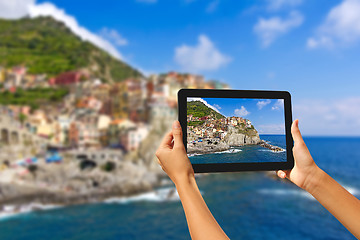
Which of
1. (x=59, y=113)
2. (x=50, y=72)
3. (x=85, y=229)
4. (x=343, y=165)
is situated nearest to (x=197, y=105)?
(x=85, y=229)

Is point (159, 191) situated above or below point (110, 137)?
below

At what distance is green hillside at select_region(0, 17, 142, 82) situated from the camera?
19147 millimetres

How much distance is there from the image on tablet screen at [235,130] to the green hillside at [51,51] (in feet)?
65.2

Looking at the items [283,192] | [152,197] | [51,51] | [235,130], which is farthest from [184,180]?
[51,51]

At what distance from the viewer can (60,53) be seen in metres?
19.8

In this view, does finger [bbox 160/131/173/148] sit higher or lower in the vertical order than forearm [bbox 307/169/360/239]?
higher

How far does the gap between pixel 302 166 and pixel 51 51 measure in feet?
71.1

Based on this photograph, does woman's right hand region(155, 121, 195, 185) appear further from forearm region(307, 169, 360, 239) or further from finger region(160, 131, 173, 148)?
forearm region(307, 169, 360, 239)

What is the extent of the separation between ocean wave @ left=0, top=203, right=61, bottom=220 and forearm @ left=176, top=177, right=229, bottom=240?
16.7 metres

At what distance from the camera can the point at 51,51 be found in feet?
65.2

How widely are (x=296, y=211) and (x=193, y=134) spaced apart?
16.5 metres

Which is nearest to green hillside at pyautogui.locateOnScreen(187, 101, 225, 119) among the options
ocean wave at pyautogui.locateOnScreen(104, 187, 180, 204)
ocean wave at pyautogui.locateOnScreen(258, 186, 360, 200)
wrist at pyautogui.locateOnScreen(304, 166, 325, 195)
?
wrist at pyautogui.locateOnScreen(304, 166, 325, 195)

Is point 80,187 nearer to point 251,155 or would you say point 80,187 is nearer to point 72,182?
point 72,182

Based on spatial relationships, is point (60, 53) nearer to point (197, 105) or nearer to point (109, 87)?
point (109, 87)
